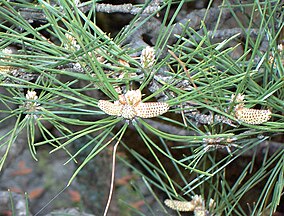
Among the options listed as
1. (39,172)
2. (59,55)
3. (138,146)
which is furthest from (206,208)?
(39,172)

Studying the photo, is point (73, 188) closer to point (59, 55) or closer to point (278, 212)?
point (278, 212)

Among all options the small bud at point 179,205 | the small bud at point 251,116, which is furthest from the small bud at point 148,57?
the small bud at point 179,205

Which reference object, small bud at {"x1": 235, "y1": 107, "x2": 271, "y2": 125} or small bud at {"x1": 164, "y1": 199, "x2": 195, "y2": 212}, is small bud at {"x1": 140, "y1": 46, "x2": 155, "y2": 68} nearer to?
small bud at {"x1": 235, "y1": 107, "x2": 271, "y2": 125}

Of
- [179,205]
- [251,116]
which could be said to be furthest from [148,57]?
[179,205]

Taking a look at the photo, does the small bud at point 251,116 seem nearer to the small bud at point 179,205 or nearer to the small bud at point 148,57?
the small bud at point 148,57

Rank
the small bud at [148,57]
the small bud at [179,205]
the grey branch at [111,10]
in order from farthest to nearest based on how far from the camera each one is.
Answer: the small bud at [179,205], the grey branch at [111,10], the small bud at [148,57]

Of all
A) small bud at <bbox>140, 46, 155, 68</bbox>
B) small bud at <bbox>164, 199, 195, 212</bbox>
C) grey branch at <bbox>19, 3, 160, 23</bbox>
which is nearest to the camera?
small bud at <bbox>140, 46, 155, 68</bbox>

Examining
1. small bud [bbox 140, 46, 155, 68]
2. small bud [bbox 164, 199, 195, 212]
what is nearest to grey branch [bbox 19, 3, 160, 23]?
small bud [bbox 140, 46, 155, 68]

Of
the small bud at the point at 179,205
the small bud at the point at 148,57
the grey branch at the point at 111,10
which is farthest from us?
the small bud at the point at 179,205

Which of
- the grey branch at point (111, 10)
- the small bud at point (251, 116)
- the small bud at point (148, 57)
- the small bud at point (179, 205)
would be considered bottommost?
the small bud at point (179, 205)

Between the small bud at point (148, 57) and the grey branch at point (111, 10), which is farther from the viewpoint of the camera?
the grey branch at point (111, 10)

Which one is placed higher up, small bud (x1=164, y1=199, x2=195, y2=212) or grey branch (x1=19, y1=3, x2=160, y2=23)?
grey branch (x1=19, y1=3, x2=160, y2=23)
